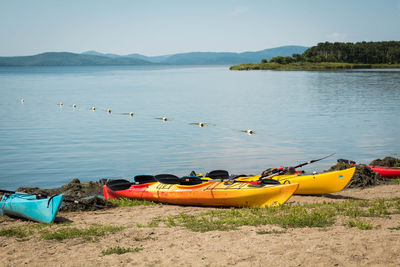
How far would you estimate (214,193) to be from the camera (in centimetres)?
1338

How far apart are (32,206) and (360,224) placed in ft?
27.6

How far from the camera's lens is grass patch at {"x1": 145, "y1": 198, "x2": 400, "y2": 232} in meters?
10.1

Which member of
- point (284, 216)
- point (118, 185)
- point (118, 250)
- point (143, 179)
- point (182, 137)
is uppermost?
point (118, 250)

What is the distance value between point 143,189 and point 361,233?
7858 mm

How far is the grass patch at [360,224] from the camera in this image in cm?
933

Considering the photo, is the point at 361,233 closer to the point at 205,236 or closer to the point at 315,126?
the point at 205,236

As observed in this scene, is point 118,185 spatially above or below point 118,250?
below

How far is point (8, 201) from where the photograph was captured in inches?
498

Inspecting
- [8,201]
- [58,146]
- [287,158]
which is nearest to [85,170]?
[58,146]

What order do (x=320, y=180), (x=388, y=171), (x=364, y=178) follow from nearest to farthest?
(x=320, y=180), (x=364, y=178), (x=388, y=171)

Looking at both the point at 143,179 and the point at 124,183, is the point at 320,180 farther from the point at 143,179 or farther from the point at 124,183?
the point at 124,183

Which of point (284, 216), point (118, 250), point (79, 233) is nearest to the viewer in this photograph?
point (118, 250)

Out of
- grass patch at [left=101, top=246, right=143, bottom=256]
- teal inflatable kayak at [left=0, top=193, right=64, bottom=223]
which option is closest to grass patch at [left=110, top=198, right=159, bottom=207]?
teal inflatable kayak at [left=0, top=193, right=64, bottom=223]

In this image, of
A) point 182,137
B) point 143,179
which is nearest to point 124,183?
point 143,179
